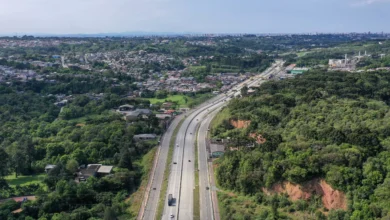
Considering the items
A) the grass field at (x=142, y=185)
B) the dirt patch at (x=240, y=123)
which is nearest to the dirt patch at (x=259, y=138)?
the dirt patch at (x=240, y=123)

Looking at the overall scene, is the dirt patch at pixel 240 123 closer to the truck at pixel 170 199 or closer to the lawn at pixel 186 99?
the truck at pixel 170 199

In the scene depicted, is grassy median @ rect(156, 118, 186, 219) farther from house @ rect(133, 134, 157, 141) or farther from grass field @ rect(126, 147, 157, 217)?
house @ rect(133, 134, 157, 141)

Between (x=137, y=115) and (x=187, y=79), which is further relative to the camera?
(x=187, y=79)

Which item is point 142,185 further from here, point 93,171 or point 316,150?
point 316,150

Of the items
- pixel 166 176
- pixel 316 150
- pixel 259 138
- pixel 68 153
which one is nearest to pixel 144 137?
pixel 68 153

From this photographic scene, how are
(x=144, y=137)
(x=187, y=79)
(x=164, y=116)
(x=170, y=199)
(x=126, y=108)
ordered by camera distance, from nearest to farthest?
(x=170, y=199), (x=144, y=137), (x=164, y=116), (x=126, y=108), (x=187, y=79)

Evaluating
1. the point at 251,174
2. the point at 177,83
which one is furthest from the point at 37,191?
the point at 177,83
